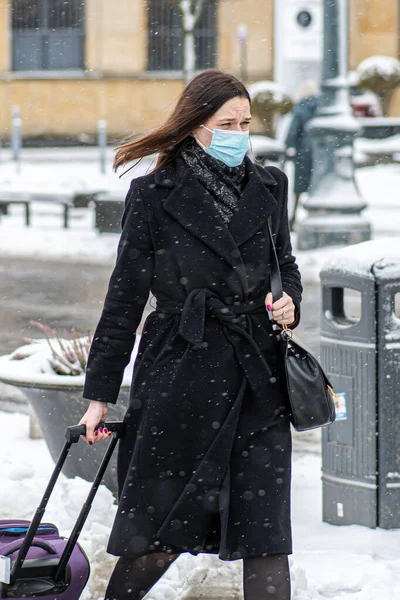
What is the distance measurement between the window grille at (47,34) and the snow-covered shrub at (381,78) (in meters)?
7.58

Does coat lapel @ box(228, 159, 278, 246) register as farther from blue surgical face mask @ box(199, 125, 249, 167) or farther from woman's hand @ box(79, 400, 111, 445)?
woman's hand @ box(79, 400, 111, 445)

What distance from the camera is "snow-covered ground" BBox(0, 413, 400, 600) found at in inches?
155

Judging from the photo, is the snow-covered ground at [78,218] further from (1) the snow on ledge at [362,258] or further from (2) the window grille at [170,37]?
(1) the snow on ledge at [362,258]

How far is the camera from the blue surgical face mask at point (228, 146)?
3227 millimetres

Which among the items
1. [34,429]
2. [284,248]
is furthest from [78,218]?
[284,248]

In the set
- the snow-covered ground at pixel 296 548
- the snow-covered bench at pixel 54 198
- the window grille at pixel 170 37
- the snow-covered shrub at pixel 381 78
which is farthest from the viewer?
the window grille at pixel 170 37

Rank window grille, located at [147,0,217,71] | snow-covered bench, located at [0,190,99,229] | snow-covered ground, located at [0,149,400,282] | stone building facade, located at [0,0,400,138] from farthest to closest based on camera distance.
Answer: window grille, located at [147,0,217,71], stone building facade, located at [0,0,400,138], snow-covered bench, located at [0,190,99,229], snow-covered ground, located at [0,149,400,282]

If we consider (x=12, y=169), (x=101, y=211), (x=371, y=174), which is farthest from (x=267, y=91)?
(x=101, y=211)

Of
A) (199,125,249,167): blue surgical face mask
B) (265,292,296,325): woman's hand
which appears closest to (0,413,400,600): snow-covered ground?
(265,292,296,325): woman's hand

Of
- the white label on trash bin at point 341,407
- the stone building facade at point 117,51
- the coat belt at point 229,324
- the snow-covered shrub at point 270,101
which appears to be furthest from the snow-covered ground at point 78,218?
the coat belt at point 229,324

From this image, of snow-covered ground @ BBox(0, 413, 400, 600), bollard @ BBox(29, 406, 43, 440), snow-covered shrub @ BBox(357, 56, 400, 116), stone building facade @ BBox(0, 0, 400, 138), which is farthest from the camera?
stone building facade @ BBox(0, 0, 400, 138)

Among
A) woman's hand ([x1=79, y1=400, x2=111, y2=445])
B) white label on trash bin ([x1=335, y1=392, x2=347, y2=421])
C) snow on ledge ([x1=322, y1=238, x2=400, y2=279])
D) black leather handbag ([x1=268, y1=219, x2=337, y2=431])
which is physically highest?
snow on ledge ([x1=322, y1=238, x2=400, y2=279])

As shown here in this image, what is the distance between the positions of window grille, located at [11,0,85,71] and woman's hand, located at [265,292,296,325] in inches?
1072

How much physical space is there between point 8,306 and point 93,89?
1924 centimetres
